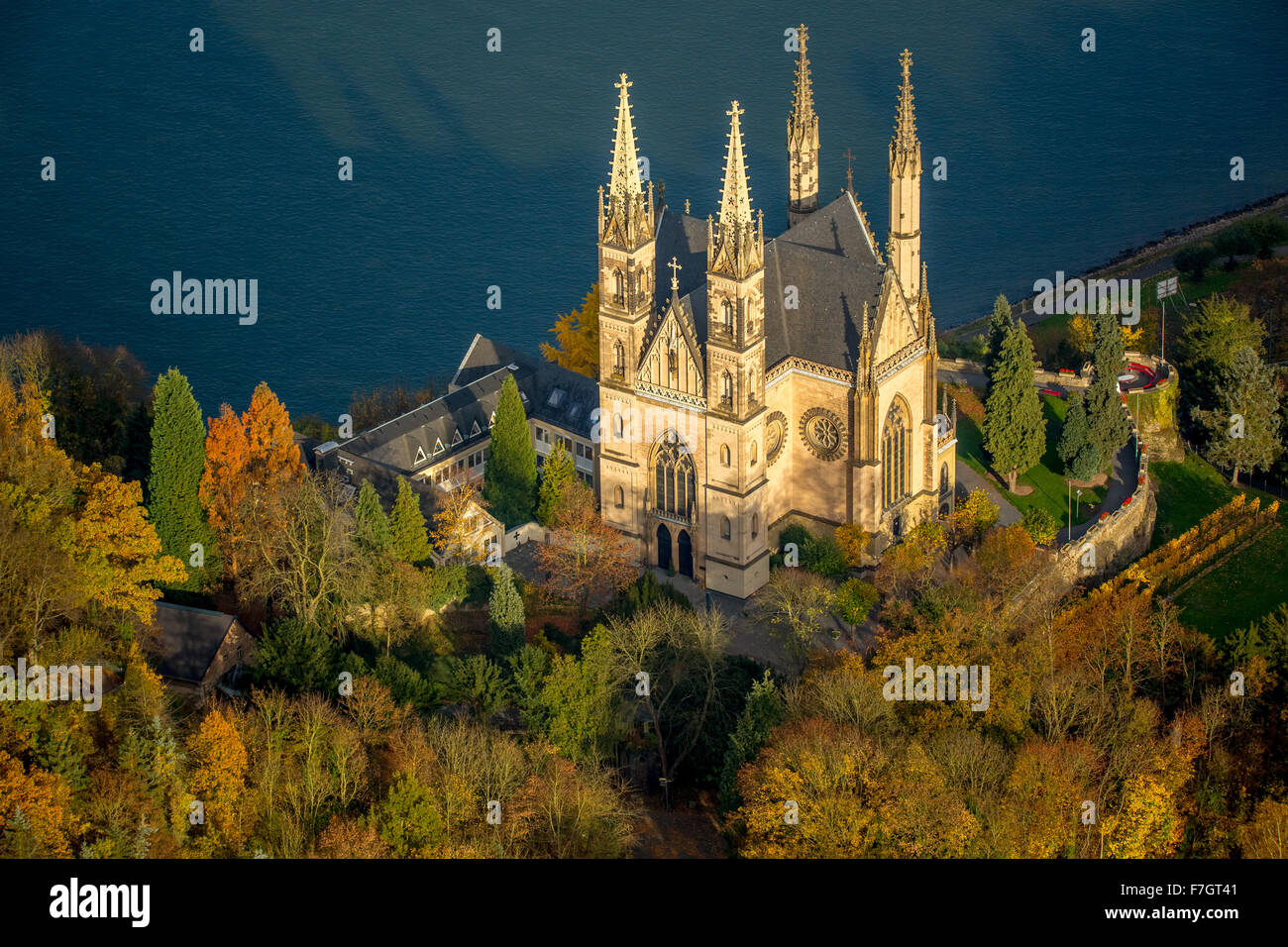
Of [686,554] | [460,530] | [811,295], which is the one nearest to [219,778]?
[460,530]

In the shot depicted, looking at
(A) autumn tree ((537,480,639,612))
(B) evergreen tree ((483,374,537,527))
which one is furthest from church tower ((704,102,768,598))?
(B) evergreen tree ((483,374,537,527))

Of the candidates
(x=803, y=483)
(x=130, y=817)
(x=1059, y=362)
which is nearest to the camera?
(x=130, y=817)

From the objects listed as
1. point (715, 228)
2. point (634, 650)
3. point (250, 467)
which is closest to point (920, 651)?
point (634, 650)

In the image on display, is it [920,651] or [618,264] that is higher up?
[618,264]

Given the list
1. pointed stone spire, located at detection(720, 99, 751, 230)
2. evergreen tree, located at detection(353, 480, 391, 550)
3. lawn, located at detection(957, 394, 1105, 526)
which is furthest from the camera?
lawn, located at detection(957, 394, 1105, 526)

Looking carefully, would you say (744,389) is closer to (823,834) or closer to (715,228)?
(715,228)

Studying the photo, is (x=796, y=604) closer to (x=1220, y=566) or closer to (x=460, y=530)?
(x=460, y=530)

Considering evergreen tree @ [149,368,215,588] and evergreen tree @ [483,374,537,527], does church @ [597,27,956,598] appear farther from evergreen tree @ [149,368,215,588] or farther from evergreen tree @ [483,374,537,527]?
evergreen tree @ [149,368,215,588]
